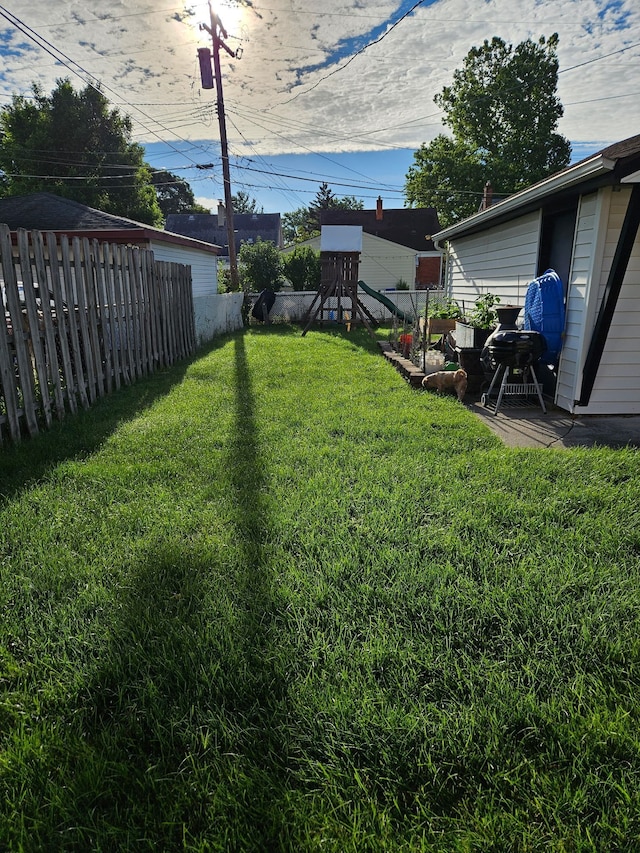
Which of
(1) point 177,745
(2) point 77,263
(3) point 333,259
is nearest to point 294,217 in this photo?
(3) point 333,259

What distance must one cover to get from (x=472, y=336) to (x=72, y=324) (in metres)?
5.31

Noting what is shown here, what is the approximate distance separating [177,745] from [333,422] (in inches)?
135

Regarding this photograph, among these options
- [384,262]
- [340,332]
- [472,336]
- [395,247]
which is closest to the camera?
[472,336]

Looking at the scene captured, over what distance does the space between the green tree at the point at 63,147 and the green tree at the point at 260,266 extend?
11.3 m

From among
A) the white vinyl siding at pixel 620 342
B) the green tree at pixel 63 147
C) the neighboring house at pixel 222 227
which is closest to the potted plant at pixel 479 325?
the white vinyl siding at pixel 620 342

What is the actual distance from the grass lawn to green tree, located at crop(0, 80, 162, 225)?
25.1 m

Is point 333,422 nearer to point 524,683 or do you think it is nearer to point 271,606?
point 271,606

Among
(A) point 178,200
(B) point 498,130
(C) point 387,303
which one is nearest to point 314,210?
→ (A) point 178,200

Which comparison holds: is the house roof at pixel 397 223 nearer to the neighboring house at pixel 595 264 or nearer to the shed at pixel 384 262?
the shed at pixel 384 262

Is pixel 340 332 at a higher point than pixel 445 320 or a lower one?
lower

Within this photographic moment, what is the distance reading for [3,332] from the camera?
3863mm

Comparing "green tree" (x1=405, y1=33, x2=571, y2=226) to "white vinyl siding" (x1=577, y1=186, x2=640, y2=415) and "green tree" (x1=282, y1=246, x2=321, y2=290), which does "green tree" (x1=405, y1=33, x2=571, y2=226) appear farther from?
"white vinyl siding" (x1=577, y1=186, x2=640, y2=415)

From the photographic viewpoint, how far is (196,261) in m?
14.4

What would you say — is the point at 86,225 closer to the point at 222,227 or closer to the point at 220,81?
the point at 220,81
